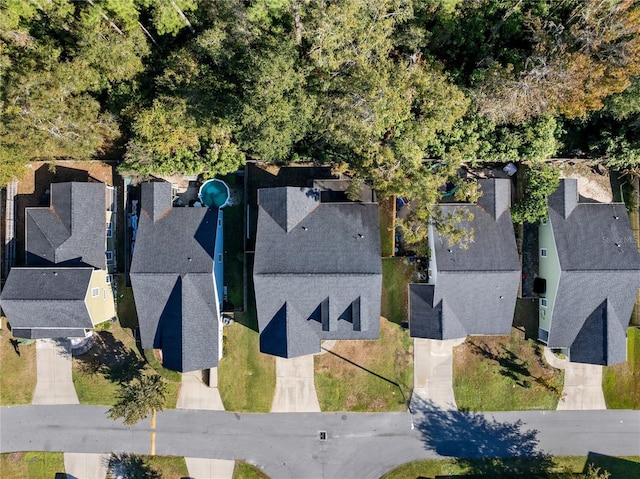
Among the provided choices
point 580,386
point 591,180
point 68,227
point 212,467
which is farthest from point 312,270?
point 580,386

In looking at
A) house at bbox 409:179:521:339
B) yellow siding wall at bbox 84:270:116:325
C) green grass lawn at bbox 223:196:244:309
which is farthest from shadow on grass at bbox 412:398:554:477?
yellow siding wall at bbox 84:270:116:325

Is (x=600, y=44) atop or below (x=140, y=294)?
atop

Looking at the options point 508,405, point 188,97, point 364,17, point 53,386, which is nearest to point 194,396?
point 53,386

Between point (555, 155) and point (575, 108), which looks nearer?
point (575, 108)

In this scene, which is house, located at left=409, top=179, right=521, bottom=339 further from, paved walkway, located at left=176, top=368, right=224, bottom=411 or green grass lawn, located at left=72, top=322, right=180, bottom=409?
green grass lawn, located at left=72, top=322, right=180, bottom=409

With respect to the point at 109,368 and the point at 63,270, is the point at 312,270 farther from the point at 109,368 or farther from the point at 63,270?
the point at 109,368

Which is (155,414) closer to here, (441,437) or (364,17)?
(441,437)

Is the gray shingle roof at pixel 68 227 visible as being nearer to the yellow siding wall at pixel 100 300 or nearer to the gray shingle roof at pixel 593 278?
the yellow siding wall at pixel 100 300
